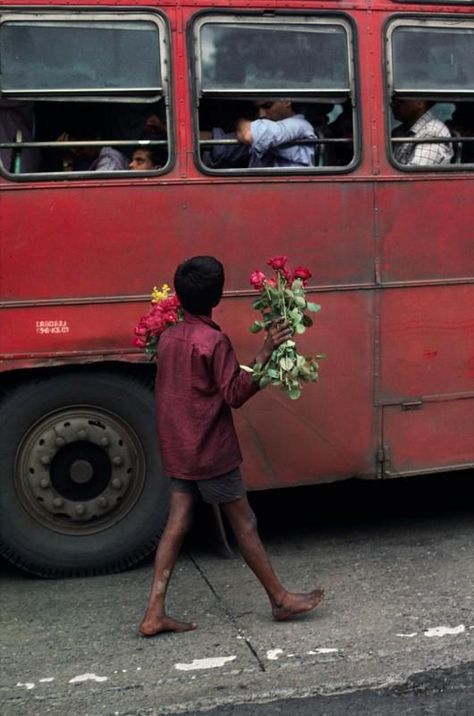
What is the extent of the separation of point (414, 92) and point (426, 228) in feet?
2.42

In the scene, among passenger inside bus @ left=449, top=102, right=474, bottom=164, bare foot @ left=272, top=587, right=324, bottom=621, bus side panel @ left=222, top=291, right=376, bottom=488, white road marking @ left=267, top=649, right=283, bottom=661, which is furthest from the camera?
passenger inside bus @ left=449, top=102, right=474, bottom=164

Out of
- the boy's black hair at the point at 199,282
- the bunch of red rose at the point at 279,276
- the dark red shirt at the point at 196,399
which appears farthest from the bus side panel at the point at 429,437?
the boy's black hair at the point at 199,282

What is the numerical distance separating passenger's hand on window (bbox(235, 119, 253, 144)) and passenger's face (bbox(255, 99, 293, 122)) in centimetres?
12

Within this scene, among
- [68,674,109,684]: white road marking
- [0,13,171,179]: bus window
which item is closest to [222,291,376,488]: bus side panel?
[0,13,171,179]: bus window

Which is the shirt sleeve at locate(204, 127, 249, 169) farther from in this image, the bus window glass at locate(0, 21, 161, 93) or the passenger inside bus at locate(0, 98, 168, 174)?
the bus window glass at locate(0, 21, 161, 93)

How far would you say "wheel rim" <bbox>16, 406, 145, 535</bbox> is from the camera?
18.2ft

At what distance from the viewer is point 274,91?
18.7ft

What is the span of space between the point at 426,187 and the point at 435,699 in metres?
2.91

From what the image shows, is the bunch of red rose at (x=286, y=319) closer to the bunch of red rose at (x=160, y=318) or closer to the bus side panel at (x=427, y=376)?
the bunch of red rose at (x=160, y=318)

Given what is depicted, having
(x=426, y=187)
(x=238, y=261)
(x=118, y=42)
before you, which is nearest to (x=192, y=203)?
(x=238, y=261)

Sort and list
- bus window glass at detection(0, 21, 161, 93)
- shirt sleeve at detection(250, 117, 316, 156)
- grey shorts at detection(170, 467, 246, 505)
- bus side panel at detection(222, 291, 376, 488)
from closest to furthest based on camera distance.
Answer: grey shorts at detection(170, 467, 246, 505) → bus window glass at detection(0, 21, 161, 93) → shirt sleeve at detection(250, 117, 316, 156) → bus side panel at detection(222, 291, 376, 488)

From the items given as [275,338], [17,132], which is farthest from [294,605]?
[17,132]

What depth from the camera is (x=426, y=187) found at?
19.5 feet

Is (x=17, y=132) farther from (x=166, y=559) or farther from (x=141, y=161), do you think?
(x=166, y=559)
